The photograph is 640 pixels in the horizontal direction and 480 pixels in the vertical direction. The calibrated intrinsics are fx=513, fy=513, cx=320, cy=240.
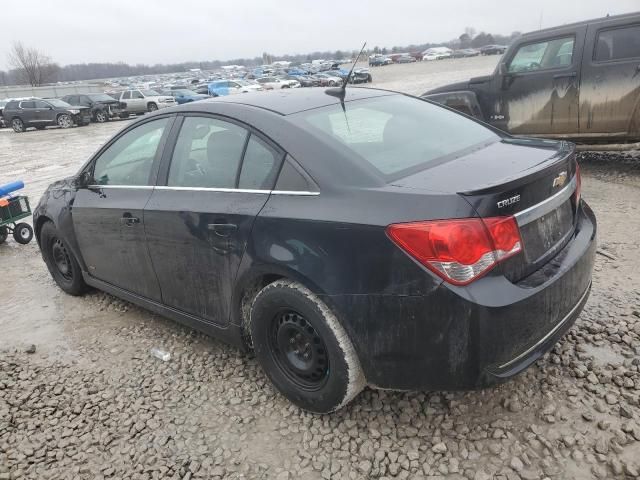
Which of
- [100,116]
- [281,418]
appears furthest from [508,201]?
[100,116]

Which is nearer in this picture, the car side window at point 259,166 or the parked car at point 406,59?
the car side window at point 259,166

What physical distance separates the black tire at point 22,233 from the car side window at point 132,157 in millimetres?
3186

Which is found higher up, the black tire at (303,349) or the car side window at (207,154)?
the car side window at (207,154)

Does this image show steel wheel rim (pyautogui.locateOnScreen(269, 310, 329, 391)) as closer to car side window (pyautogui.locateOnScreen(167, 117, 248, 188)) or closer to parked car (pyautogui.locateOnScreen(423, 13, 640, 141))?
car side window (pyautogui.locateOnScreen(167, 117, 248, 188))

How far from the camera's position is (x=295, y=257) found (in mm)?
2500

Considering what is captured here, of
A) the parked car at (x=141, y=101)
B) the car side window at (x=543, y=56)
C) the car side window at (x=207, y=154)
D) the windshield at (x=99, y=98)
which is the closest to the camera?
the car side window at (x=207, y=154)

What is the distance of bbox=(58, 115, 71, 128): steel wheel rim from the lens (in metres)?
25.4

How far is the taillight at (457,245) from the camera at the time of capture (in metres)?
2.10

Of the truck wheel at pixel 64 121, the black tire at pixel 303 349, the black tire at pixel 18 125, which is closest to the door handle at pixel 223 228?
the black tire at pixel 303 349

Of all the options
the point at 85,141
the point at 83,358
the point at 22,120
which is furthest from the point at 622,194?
the point at 22,120

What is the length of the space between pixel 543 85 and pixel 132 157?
227 inches

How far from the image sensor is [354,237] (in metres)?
2.29

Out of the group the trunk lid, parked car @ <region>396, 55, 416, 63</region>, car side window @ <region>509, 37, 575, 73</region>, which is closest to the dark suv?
car side window @ <region>509, 37, 575, 73</region>

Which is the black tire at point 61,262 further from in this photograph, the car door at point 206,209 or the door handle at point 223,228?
the door handle at point 223,228
